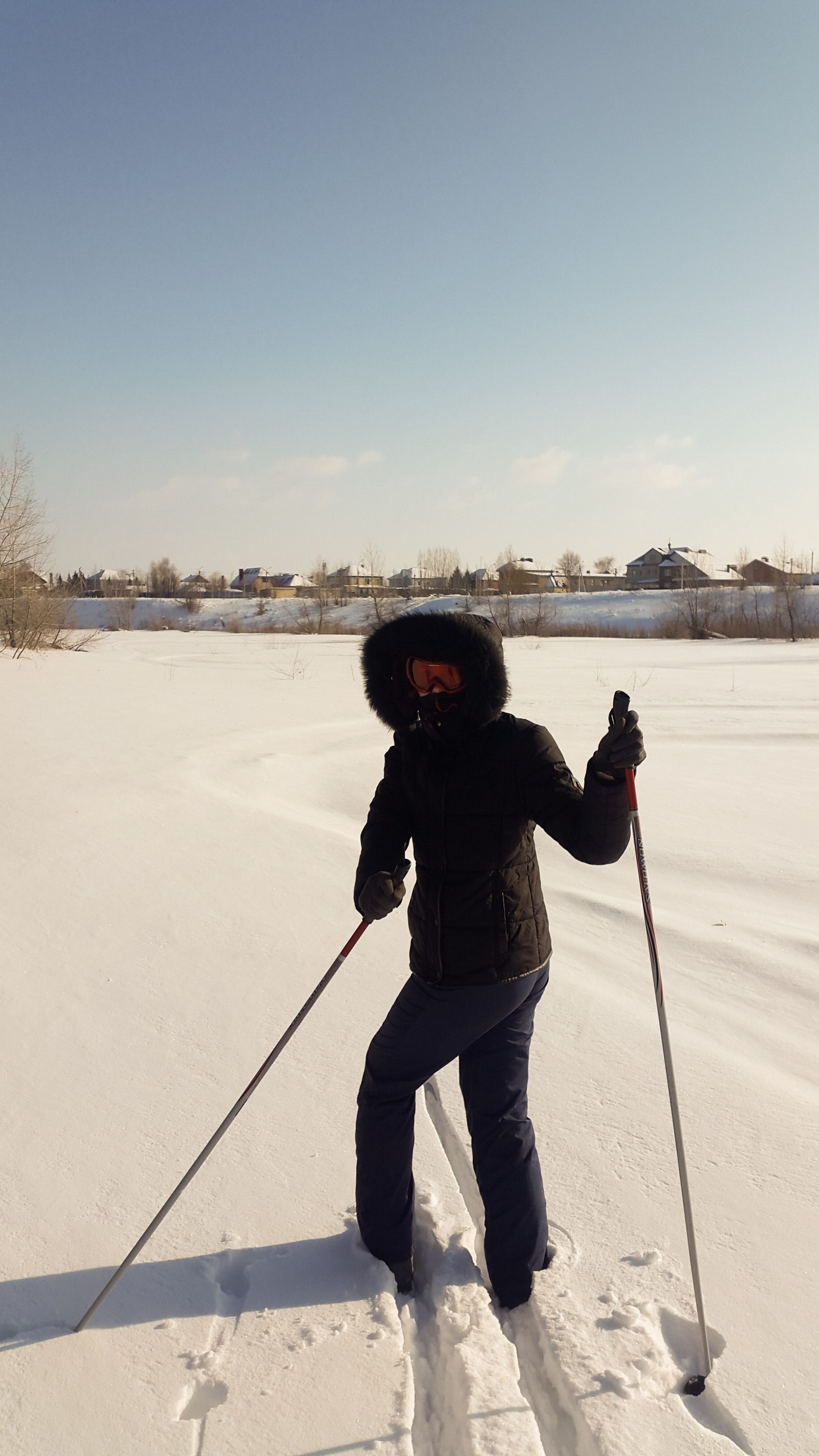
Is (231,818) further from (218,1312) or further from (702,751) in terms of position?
(702,751)

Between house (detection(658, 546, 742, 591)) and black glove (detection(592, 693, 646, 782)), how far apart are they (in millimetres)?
80830

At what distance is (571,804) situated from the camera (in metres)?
1.85

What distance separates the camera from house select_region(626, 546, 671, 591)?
90.4 m

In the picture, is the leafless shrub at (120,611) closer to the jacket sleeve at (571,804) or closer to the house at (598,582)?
the house at (598,582)

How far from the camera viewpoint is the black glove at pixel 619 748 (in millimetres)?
1745

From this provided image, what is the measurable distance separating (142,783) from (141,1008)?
337 centimetres

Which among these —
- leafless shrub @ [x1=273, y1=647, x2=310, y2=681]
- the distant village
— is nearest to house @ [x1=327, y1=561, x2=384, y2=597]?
the distant village

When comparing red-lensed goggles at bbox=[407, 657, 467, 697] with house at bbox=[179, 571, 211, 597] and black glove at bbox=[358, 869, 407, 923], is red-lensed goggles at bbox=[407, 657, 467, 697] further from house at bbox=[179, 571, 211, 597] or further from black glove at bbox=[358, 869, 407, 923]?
house at bbox=[179, 571, 211, 597]

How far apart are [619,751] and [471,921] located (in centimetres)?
50

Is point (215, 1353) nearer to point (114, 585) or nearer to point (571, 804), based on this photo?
point (571, 804)

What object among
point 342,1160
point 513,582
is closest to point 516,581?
point 513,582

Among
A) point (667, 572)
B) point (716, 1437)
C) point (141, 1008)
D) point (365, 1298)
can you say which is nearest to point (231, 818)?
point (141, 1008)

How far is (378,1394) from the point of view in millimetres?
1704

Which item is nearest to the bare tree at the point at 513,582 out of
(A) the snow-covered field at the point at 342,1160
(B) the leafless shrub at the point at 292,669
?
(B) the leafless shrub at the point at 292,669
